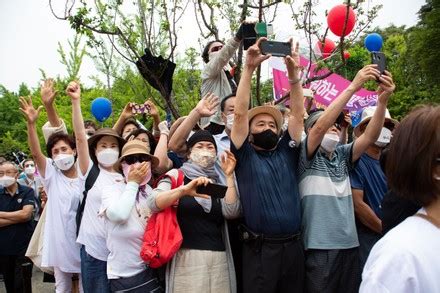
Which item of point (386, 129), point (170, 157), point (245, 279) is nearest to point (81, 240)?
point (170, 157)

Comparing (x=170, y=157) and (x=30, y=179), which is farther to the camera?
(x=30, y=179)

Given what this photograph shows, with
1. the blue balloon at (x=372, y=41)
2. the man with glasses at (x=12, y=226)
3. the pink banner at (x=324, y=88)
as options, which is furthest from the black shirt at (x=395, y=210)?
the man with glasses at (x=12, y=226)

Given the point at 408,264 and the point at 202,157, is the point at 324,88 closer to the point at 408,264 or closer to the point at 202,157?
the point at 202,157

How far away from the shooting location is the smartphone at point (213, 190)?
112 inches

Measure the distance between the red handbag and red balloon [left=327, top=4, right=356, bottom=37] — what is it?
305 centimetres

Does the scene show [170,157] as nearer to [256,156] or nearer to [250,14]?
[256,156]

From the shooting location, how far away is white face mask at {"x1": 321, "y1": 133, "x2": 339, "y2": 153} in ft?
10.6

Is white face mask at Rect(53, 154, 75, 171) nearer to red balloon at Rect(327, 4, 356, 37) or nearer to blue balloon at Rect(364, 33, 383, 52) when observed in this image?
red balloon at Rect(327, 4, 356, 37)

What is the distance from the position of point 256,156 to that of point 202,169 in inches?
16.9

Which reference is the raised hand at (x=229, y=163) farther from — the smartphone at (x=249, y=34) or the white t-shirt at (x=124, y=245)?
the smartphone at (x=249, y=34)

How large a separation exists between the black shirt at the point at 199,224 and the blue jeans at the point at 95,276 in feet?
2.77

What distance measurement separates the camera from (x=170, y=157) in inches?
149

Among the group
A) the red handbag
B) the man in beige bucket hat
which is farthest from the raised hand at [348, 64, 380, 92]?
the red handbag

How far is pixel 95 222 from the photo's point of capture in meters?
3.44
